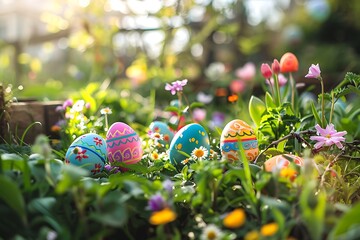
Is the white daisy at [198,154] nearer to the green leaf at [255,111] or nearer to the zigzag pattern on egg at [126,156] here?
the zigzag pattern on egg at [126,156]

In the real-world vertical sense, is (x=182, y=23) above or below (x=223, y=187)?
above

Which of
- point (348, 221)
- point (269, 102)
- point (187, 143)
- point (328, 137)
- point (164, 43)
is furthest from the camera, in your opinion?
point (164, 43)

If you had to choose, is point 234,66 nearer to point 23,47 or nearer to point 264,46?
point 264,46

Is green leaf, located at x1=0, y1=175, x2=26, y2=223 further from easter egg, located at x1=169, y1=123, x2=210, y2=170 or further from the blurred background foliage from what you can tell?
the blurred background foliage

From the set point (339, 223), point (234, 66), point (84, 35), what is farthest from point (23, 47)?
point (339, 223)

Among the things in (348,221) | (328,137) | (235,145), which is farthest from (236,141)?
(348,221)

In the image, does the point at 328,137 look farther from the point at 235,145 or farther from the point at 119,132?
the point at 119,132
